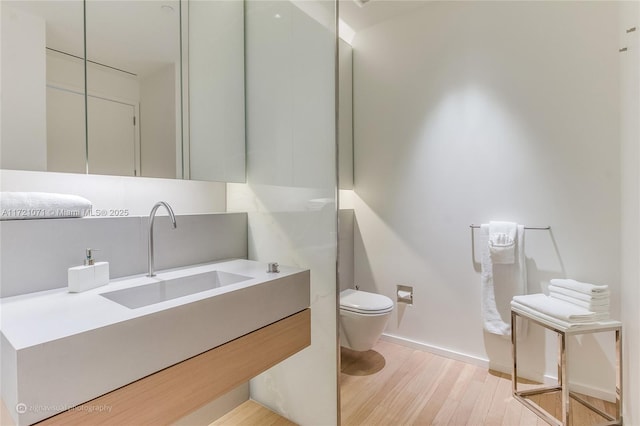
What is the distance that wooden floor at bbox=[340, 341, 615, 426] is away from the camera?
1.53 meters

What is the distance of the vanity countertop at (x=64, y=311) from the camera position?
2.22 ft

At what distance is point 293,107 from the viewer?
4.97ft

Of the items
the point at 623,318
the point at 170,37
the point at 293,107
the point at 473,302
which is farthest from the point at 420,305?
the point at 170,37

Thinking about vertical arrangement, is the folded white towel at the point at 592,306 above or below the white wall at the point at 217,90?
below

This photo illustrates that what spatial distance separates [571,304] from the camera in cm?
157

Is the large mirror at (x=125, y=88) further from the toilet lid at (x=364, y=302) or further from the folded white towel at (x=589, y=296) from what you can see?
the folded white towel at (x=589, y=296)

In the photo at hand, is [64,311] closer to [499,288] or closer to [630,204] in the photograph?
[499,288]

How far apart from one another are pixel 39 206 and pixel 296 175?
988 mm

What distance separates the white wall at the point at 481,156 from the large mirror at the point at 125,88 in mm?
745

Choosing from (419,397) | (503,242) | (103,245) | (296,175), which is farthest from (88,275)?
(503,242)
